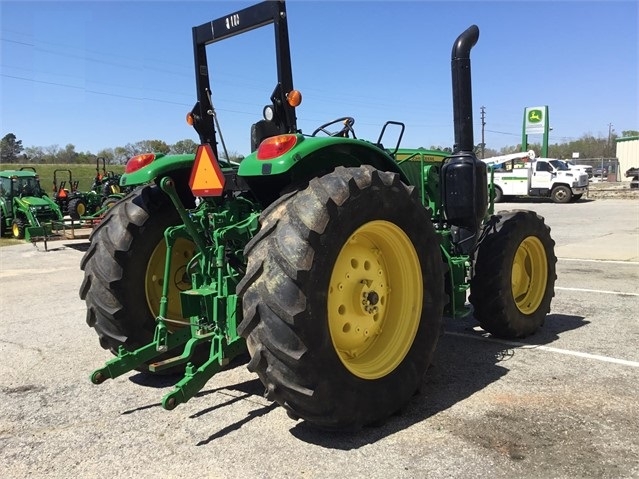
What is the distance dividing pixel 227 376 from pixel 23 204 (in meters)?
16.6

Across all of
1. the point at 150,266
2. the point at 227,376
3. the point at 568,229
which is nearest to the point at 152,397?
the point at 227,376

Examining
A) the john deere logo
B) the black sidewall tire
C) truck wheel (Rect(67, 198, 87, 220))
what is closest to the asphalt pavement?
the black sidewall tire

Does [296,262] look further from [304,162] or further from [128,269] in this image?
[128,269]

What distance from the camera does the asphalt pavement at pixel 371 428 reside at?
292cm

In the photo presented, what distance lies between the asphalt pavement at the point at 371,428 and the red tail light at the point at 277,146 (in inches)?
65.2

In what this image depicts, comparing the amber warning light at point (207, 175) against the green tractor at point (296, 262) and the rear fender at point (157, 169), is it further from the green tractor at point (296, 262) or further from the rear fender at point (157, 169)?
the rear fender at point (157, 169)

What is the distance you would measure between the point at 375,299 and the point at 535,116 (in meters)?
35.6

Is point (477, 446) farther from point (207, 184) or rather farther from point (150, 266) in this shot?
point (150, 266)

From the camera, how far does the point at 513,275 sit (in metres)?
5.40

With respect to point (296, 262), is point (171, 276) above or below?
below

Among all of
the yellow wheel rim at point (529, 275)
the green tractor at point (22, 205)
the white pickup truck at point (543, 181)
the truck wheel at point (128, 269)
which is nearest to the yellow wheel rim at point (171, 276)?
the truck wheel at point (128, 269)

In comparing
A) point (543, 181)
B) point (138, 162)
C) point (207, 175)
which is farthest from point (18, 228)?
point (543, 181)

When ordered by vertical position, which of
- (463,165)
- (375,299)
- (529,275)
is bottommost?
(529,275)

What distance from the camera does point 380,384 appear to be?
336cm
